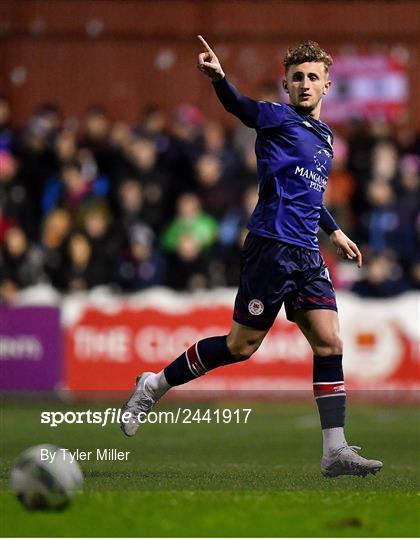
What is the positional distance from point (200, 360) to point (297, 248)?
3.13 ft

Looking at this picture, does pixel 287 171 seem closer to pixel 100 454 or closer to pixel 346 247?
pixel 346 247

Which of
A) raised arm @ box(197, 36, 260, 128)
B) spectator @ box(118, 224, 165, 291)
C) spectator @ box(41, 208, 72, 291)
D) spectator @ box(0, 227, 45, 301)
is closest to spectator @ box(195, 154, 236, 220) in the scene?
spectator @ box(118, 224, 165, 291)

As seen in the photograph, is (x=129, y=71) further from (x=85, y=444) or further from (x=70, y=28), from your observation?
(x=85, y=444)

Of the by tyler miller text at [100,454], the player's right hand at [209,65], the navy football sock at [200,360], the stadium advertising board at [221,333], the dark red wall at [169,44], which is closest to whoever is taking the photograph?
the player's right hand at [209,65]

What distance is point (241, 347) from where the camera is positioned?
918 cm

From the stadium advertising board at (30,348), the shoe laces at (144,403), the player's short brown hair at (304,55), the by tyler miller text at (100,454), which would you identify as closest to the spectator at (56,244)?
the stadium advertising board at (30,348)

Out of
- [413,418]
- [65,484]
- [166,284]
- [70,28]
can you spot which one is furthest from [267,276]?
[70,28]

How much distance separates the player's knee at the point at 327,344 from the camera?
909 cm

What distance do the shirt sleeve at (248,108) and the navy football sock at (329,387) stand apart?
1.49 m

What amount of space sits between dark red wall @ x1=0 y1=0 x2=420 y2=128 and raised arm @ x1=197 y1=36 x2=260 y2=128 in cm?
1425

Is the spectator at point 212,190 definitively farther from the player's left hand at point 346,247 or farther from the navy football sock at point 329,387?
the navy football sock at point 329,387

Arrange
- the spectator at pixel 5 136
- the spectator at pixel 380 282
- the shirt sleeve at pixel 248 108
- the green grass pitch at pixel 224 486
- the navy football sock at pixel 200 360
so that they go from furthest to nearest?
1. the spectator at pixel 5 136
2. the spectator at pixel 380 282
3. the navy football sock at pixel 200 360
4. the shirt sleeve at pixel 248 108
5. the green grass pitch at pixel 224 486

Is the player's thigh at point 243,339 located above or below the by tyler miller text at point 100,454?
above

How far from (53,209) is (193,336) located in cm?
255
